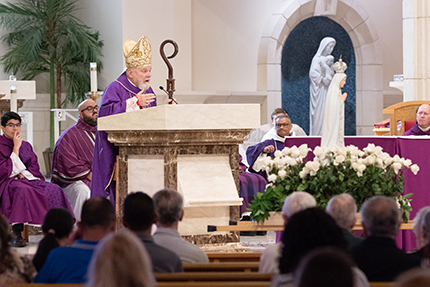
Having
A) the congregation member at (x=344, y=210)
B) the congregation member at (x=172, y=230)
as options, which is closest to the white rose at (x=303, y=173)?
the congregation member at (x=344, y=210)

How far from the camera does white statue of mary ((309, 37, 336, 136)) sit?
13.3 m

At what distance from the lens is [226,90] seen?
13.2 meters

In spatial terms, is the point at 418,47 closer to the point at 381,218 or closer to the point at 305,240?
the point at 381,218

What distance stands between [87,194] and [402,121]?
3953 millimetres

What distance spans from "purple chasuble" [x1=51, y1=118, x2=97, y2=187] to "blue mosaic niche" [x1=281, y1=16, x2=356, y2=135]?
7.26m

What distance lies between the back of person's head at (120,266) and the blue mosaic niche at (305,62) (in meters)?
12.2

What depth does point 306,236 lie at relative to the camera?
2.38 meters

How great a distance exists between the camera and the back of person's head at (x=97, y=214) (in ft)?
9.61

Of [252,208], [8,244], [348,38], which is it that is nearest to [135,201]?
[8,244]

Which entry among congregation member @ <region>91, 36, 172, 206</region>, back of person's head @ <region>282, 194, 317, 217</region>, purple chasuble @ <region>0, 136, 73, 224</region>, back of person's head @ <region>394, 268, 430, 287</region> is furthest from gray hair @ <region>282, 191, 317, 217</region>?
purple chasuble @ <region>0, 136, 73, 224</region>

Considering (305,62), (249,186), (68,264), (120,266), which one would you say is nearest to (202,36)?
(305,62)

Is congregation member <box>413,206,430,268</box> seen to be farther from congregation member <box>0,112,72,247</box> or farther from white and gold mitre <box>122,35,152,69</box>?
congregation member <box>0,112,72,247</box>

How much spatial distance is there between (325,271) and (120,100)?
4.03 metres

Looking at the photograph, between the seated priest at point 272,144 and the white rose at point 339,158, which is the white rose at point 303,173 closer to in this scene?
the white rose at point 339,158
